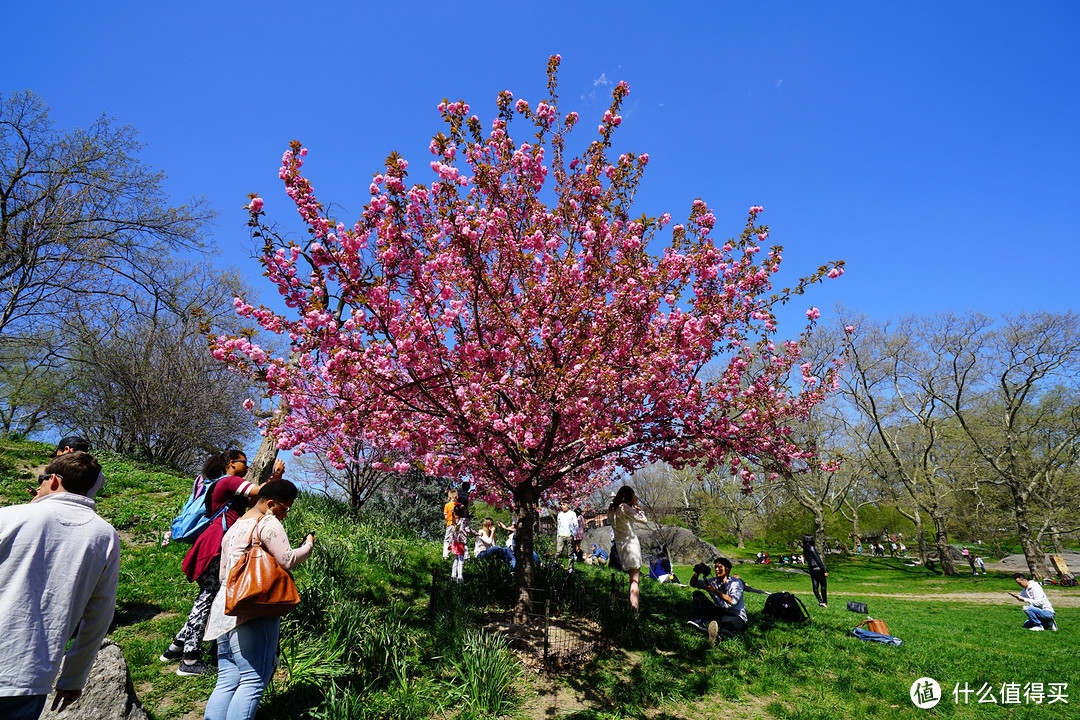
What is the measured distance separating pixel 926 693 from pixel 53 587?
7.73 meters

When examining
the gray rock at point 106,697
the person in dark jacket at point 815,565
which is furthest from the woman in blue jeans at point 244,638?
the person in dark jacket at point 815,565

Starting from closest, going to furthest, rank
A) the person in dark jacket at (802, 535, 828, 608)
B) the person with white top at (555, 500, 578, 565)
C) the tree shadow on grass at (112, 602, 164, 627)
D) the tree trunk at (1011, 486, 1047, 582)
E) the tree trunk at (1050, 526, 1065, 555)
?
1. the tree shadow on grass at (112, 602, 164, 627)
2. the person in dark jacket at (802, 535, 828, 608)
3. the person with white top at (555, 500, 578, 565)
4. the tree trunk at (1011, 486, 1047, 582)
5. the tree trunk at (1050, 526, 1065, 555)

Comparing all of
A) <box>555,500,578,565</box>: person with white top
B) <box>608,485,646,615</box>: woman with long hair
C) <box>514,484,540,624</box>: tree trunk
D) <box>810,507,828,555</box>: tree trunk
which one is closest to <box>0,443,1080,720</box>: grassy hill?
<box>608,485,646,615</box>: woman with long hair

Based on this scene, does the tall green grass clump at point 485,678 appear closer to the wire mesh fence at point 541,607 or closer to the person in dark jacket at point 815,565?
the wire mesh fence at point 541,607

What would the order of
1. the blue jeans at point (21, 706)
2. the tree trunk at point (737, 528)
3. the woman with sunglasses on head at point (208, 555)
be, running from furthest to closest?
1. the tree trunk at point (737, 528)
2. the woman with sunglasses on head at point (208, 555)
3. the blue jeans at point (21, 706)

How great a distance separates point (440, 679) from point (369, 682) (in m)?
0.69

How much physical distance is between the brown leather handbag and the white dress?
4874 millimetres

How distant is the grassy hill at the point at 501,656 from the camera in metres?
4.14

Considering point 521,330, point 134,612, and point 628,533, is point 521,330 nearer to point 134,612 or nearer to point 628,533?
point 628,533

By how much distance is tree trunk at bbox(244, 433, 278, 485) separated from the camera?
25.5 feet

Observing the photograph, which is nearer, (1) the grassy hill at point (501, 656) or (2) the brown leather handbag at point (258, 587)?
(2) the brown leather handbag at point (258, 587)

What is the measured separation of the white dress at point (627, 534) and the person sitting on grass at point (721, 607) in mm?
948

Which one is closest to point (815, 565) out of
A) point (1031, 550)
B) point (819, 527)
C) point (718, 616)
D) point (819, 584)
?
point (819, 584)

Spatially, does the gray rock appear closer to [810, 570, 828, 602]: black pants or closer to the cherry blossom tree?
the cherry blossom tree
